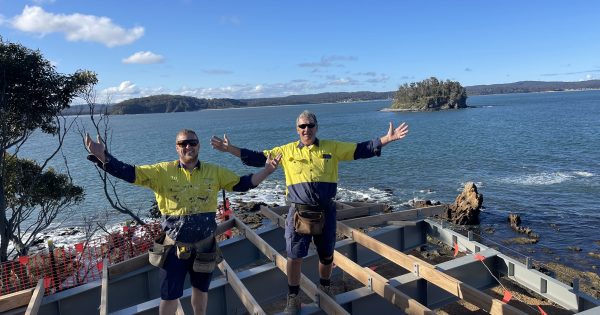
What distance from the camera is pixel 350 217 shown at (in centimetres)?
1016

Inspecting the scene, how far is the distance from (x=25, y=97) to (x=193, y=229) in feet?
37.3

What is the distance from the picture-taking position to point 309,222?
5.07m

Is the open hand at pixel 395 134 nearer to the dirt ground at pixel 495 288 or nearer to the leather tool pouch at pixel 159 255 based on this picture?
the leather tool pouch at pixel 159 255

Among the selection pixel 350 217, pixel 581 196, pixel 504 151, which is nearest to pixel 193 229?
pixel 350 217

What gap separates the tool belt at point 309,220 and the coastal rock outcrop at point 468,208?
19.9 metres

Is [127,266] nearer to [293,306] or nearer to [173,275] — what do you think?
[173,275]

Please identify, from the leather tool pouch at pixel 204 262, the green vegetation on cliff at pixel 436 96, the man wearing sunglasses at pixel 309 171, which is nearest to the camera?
the leather tool pouch at pixel 204 262

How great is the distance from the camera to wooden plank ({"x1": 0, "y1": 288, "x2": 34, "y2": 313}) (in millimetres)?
5809

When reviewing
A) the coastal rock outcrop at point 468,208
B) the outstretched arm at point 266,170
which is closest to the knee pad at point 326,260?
the outstretched arm at point 266,170

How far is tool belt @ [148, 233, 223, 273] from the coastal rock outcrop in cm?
2085

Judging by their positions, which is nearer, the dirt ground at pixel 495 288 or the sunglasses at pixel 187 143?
the sunglasses at pixel 187 143

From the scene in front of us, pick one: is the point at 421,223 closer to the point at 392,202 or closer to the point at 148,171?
the point at 148,171

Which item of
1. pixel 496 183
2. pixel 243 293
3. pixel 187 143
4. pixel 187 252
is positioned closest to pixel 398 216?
pixel 243 293

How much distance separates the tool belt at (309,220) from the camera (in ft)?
16.7
